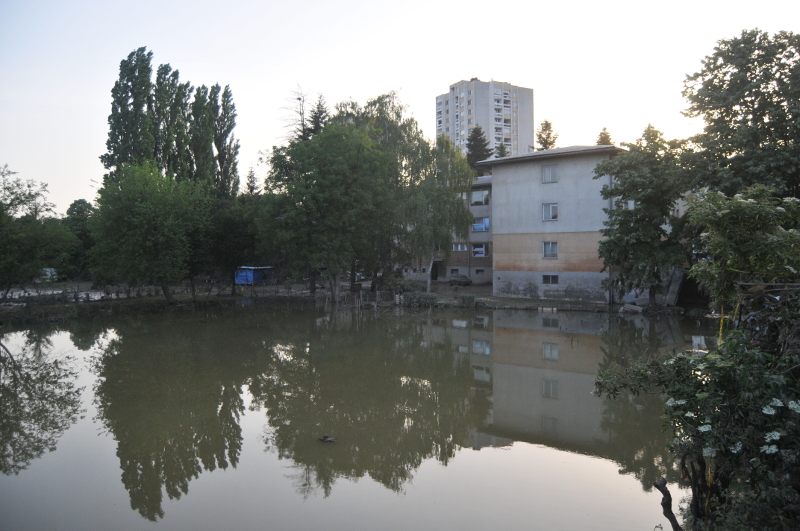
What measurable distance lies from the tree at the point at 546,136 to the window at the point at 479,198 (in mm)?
16812

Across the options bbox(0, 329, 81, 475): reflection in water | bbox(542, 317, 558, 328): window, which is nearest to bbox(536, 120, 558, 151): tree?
bbox(542, 317, 558, 328): window

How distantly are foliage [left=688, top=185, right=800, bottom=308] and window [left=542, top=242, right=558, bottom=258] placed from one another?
85.4ft

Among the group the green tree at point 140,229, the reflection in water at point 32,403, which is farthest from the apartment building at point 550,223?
the reflection in water at point 32,403

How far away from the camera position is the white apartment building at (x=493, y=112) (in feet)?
273

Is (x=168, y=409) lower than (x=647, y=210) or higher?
lower

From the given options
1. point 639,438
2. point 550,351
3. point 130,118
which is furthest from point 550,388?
point 130,118

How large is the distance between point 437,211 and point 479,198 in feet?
31.7

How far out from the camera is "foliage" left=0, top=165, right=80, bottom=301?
94.7 ft

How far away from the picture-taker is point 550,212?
3222cm

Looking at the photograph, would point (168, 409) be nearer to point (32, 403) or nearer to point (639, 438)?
point (32, 403)

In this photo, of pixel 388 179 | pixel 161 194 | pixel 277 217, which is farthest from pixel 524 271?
pixel 161 194

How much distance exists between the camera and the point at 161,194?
3259 cm

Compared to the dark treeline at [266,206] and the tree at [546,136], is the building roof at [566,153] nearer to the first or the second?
the dark treeline at [266,206]

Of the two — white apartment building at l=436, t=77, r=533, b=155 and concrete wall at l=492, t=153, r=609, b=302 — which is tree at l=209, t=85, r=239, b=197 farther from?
white apartment building at l=436, t=77, r=533, b=155
